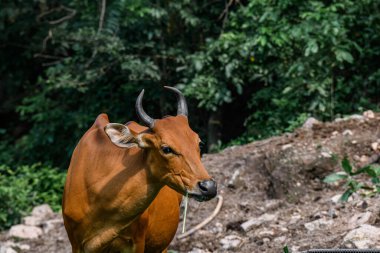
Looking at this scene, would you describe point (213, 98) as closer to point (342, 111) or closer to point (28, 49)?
point (342, 111)

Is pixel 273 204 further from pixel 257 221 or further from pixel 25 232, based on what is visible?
pixel 25 232

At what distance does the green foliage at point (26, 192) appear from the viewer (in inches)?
431

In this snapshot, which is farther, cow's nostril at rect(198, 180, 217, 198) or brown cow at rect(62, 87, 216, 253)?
brown cow at rect(62, 87, 216, 253)

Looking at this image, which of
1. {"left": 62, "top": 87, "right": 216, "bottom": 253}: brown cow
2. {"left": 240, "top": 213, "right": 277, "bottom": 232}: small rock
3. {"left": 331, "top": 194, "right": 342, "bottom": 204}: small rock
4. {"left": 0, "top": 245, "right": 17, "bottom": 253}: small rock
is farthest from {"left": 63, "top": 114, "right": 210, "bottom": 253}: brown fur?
{"left": 0, "top": 245, "right": 17, "bottom": 253}: small rock

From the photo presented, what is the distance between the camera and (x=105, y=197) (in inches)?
241

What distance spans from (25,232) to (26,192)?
3.94ft

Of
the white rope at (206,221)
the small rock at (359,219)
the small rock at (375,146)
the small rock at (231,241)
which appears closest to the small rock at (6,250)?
the white rope at (206,221)

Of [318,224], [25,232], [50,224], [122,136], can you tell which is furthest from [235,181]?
[122,136]

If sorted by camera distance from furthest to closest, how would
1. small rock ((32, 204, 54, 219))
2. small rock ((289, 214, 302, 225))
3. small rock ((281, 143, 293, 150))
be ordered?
1. small rock ((32, 204, 54, 219))
2. small rock ((281, 143, 293, 150))
3. small rock ((289, 214, 302, 225))

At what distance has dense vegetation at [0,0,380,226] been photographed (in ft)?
40.3

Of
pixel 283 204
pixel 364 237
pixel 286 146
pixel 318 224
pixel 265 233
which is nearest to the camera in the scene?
pixel 364 237

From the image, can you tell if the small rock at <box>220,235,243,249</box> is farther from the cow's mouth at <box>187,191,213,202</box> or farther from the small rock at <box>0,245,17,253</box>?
the cow's mouth at <box>187,191,213,202</box>

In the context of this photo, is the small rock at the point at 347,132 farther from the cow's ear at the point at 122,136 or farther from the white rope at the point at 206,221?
the cow's ear at the point at 122,136

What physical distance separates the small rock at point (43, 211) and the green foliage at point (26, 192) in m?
0.12
